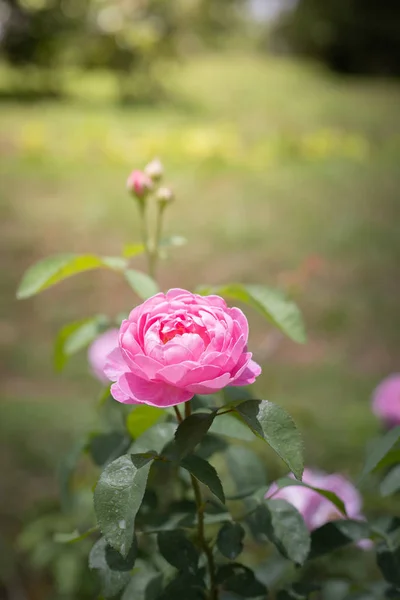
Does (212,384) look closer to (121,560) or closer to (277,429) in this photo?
(277,429)

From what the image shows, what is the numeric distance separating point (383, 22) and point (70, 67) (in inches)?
54.4

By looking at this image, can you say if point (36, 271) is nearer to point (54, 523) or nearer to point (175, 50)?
point (54, 523)

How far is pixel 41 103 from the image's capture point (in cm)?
226

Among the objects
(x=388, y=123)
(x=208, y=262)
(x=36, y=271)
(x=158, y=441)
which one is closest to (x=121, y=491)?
(x=158, y=441)

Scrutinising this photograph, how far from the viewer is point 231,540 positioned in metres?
0.45

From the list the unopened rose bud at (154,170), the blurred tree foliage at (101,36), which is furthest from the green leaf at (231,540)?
the blurred tree foliage at (101,36)

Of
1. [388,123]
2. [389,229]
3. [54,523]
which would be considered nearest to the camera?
[54,523]

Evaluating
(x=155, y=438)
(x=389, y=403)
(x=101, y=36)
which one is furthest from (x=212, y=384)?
(x=101, y=36)

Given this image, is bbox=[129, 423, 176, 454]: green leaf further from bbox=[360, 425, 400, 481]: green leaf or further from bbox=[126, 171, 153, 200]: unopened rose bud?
bbox=[126, 171, 153, 200]: unopened rose bud

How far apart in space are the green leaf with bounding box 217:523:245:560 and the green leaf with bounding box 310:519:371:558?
2.8 inches

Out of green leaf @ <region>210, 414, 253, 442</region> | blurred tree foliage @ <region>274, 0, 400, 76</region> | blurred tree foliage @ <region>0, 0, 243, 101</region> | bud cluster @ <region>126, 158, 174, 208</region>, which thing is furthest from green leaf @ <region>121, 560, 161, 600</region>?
blurred tree foliage @ <region>274, 0, 400, 76</region>

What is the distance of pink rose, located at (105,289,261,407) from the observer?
0.36m

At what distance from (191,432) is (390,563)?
201 mm

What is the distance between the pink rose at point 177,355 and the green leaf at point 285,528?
0.41 ft
